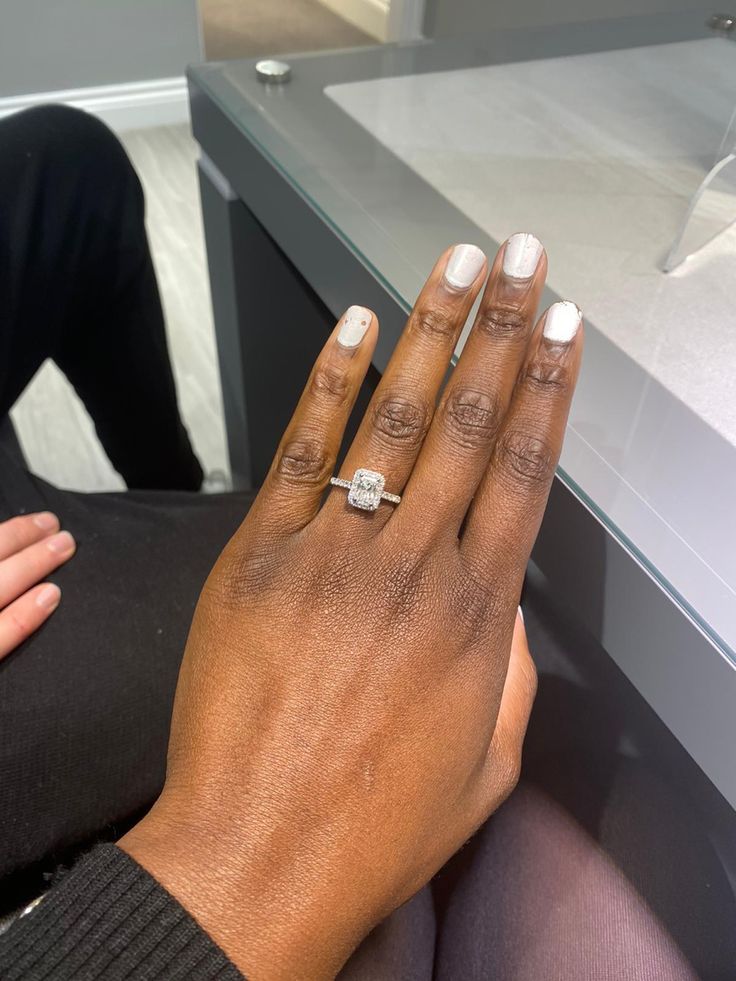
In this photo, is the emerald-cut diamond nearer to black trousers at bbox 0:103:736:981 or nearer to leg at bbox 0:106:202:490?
black trousers at bbox 0:103:736:981

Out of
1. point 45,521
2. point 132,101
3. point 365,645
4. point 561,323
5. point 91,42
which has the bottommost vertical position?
point 132,101

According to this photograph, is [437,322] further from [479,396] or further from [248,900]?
[248,900]

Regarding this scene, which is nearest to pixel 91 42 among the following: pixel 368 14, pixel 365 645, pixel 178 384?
pixel 178 384

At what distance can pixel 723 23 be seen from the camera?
66 centimetres

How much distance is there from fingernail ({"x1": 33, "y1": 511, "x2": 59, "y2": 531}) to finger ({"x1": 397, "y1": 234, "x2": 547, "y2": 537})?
1.10ft

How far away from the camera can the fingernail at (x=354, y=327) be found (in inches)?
13.7

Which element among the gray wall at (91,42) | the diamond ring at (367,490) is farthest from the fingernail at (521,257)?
the gray wall at (91,42)

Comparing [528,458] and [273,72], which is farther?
[273,72]

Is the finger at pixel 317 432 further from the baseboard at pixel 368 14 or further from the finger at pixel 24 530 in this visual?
the baseboard at pixel 368 14

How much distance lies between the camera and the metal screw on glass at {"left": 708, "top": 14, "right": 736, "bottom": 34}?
65 cm

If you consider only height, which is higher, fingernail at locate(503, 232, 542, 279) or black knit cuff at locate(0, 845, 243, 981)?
fingernail at locate(503, 232, 542, 279)

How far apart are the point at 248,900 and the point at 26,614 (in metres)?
0.27

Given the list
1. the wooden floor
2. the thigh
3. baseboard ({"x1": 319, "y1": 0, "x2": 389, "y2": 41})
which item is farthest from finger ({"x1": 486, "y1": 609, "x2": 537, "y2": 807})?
the wooden floor

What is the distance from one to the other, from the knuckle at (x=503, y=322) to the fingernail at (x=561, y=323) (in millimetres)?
13
